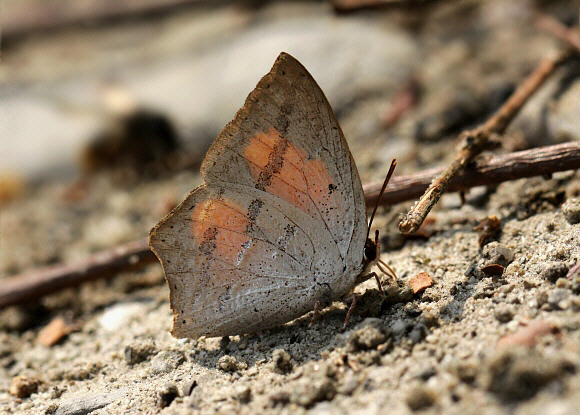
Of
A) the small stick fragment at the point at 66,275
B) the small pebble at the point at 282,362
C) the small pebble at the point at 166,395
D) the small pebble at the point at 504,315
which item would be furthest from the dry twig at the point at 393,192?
the small pebble at the point at 166,395

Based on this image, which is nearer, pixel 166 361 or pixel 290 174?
pixel 290 174

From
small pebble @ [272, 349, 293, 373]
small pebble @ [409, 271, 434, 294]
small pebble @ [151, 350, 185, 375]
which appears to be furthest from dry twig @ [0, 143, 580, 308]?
small pebble @ [272, 349, 293, 373]

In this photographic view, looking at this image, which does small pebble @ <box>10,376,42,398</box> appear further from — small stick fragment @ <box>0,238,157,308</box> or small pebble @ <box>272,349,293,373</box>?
small pebble @ <box>272,349,293,373</box>

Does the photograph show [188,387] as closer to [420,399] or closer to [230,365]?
[230,365]

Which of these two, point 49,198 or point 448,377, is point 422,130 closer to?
point 448,377

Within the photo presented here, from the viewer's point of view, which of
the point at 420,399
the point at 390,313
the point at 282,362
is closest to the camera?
the point at 420,399

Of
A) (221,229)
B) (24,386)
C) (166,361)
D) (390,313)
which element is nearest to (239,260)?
(221,229)

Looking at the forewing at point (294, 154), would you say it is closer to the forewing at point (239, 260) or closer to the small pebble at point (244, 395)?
the forewing at point (239, 260)
